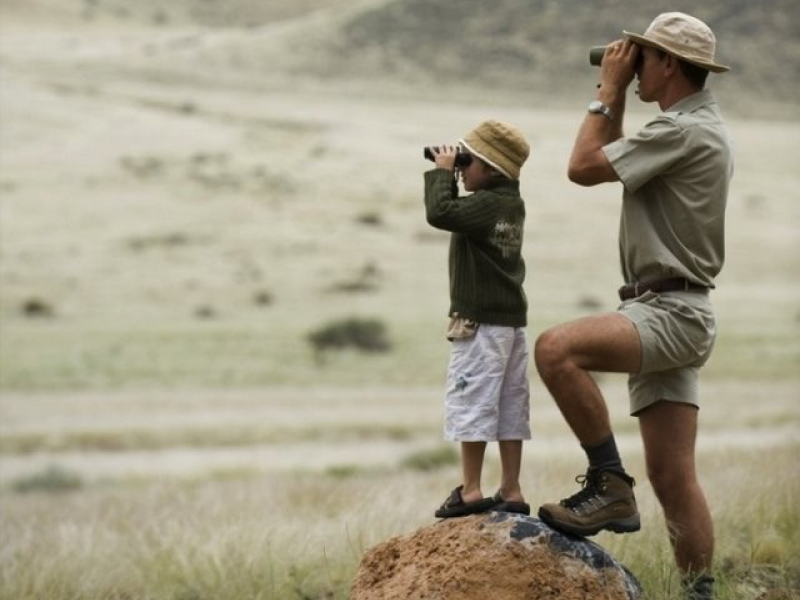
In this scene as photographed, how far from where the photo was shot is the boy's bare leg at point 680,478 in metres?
5.90

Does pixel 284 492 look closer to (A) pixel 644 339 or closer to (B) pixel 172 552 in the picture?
(B) pixel 172 552

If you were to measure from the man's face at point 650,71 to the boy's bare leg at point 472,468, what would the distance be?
1.49 m

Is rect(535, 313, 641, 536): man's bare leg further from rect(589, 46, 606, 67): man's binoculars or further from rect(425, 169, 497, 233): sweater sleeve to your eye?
rect(589, 46, 606, 67): man's binoculars

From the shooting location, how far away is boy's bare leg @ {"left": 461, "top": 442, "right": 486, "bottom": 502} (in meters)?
5.70

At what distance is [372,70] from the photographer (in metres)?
103

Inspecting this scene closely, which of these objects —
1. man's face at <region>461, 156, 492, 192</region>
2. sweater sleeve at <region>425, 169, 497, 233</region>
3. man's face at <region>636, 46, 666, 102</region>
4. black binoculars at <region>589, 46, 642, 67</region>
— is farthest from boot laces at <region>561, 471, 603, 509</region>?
black binoculars at <region>589, 46, 642, 67</region>

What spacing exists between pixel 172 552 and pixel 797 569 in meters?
3.06

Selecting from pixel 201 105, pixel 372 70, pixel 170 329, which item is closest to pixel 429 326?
pixel 170 329

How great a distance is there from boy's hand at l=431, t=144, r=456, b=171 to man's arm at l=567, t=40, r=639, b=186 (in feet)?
1.43

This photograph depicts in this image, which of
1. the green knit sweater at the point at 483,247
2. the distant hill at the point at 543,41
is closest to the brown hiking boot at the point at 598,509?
the green knit sweater at the point at 483,247

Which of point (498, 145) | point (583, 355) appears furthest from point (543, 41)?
point (583, 355)

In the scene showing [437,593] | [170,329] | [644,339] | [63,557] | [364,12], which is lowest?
[170,329]

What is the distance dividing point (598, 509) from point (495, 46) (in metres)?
104

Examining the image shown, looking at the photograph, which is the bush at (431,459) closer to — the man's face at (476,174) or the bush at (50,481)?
the bush at (50,481)
